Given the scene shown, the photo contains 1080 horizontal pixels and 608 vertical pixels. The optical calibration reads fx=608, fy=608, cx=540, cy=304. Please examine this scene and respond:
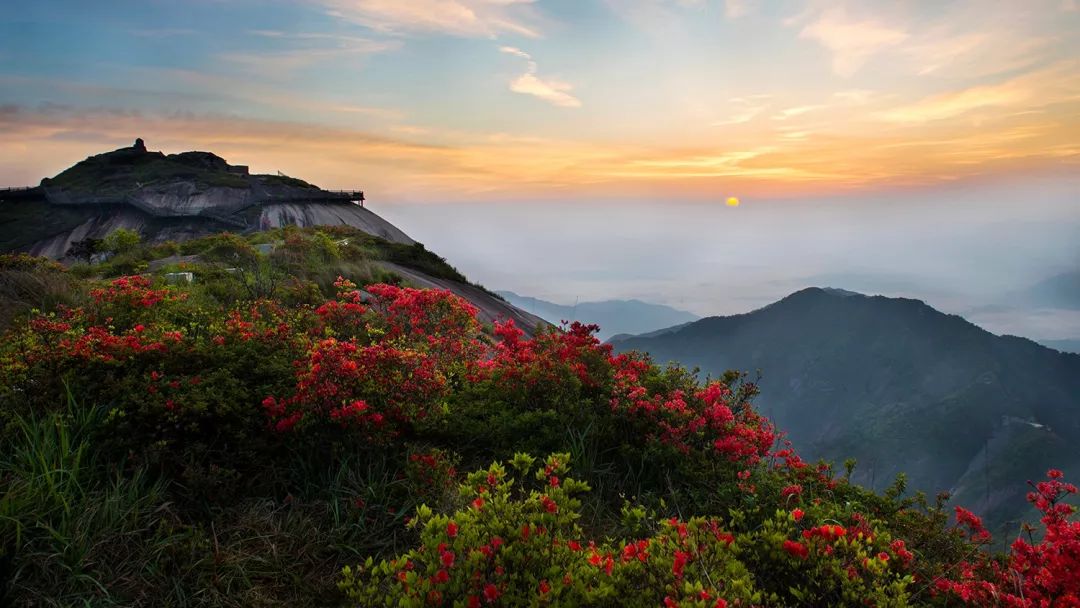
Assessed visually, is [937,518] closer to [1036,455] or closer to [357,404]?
[357,404]

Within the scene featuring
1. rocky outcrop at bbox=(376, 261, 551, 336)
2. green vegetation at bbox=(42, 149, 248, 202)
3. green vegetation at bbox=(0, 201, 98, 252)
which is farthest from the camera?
green vegetation at bbox=(42, 149, 248, 202)

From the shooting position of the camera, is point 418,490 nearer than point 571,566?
Result: No

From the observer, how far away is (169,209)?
7850 cm

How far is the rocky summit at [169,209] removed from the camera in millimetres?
73188

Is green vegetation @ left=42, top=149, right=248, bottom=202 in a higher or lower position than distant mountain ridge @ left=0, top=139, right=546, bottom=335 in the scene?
higher

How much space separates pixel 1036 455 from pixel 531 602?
612 ft

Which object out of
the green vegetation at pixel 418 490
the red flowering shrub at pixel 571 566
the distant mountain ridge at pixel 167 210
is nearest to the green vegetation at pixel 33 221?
the distant mountain ridge at pixel 167 210

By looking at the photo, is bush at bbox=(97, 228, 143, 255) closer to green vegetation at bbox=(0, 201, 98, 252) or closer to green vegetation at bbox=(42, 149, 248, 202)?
green vegetation at bbox=(0, 201, 98, 252)

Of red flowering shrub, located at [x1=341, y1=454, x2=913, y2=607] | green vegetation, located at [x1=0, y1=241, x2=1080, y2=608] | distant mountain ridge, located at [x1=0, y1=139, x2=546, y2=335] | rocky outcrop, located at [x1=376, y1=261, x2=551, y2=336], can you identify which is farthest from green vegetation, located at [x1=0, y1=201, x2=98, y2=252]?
red flowering shrub, located at [x1=341, y1=454, x2=913, y2=607]

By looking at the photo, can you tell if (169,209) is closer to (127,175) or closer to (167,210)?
(167,210)

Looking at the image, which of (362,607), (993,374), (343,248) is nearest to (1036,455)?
(993,374)

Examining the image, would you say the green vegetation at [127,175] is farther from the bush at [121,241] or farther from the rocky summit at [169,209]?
the bush at [121,241]

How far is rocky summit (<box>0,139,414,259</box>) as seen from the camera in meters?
73.2

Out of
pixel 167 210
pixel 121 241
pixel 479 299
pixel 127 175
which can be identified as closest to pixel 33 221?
pixel 127 175
